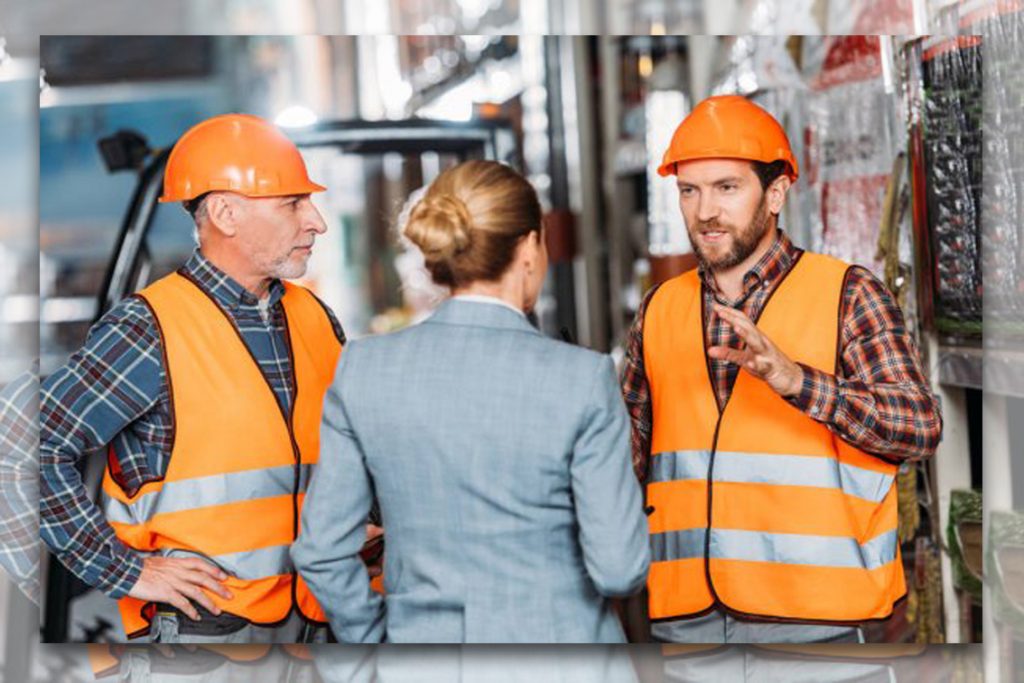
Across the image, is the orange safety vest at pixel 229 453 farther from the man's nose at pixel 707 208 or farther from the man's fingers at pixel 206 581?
the man's nose at pixel 707 208

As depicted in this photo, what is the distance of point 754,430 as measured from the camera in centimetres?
268

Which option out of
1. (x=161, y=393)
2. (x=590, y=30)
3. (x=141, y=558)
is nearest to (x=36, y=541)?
(x=141, y=558)

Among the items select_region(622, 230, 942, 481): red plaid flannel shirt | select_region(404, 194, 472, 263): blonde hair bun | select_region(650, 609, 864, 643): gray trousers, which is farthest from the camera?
select_region(650, 609, 864, 643): gray trousers

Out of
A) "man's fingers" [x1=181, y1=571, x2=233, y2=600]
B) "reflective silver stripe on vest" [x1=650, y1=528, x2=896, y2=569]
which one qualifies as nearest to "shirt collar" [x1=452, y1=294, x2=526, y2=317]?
"reflective silver stripe on vest" [x1=650, y1=528, x2=896, y2=569]

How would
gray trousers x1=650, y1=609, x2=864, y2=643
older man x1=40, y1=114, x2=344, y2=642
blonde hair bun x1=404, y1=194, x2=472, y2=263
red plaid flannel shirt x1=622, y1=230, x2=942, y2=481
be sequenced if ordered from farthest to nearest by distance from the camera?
gray trousers x1=650, y1=609, x2=864, y2=643
older man x1=40, y1=114, x2=344, y2=642
red plaid flannel shirt x1=622, y1=230, x2=942, y2=481
blonde hair bun x1=404, y1=194, x2=472, y2=263

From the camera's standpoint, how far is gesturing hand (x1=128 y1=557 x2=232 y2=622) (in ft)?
8.80

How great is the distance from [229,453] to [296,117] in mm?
689

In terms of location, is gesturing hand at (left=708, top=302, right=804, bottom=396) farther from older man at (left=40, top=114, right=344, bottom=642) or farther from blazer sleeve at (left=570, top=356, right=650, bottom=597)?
older man at (left=40, top=114, right=344, bottom=642)

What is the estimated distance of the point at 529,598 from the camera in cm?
232

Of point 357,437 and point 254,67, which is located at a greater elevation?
point 254,67

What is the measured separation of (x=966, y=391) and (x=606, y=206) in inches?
43.8

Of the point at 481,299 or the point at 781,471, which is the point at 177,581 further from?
the point at 781,471

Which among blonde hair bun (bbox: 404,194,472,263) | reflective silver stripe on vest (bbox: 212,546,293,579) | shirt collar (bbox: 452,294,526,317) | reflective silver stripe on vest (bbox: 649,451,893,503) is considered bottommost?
reflective silver stripe on vest (bbox: 212,546,293,579)

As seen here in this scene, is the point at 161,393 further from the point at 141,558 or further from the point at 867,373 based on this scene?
the point at 867,373
